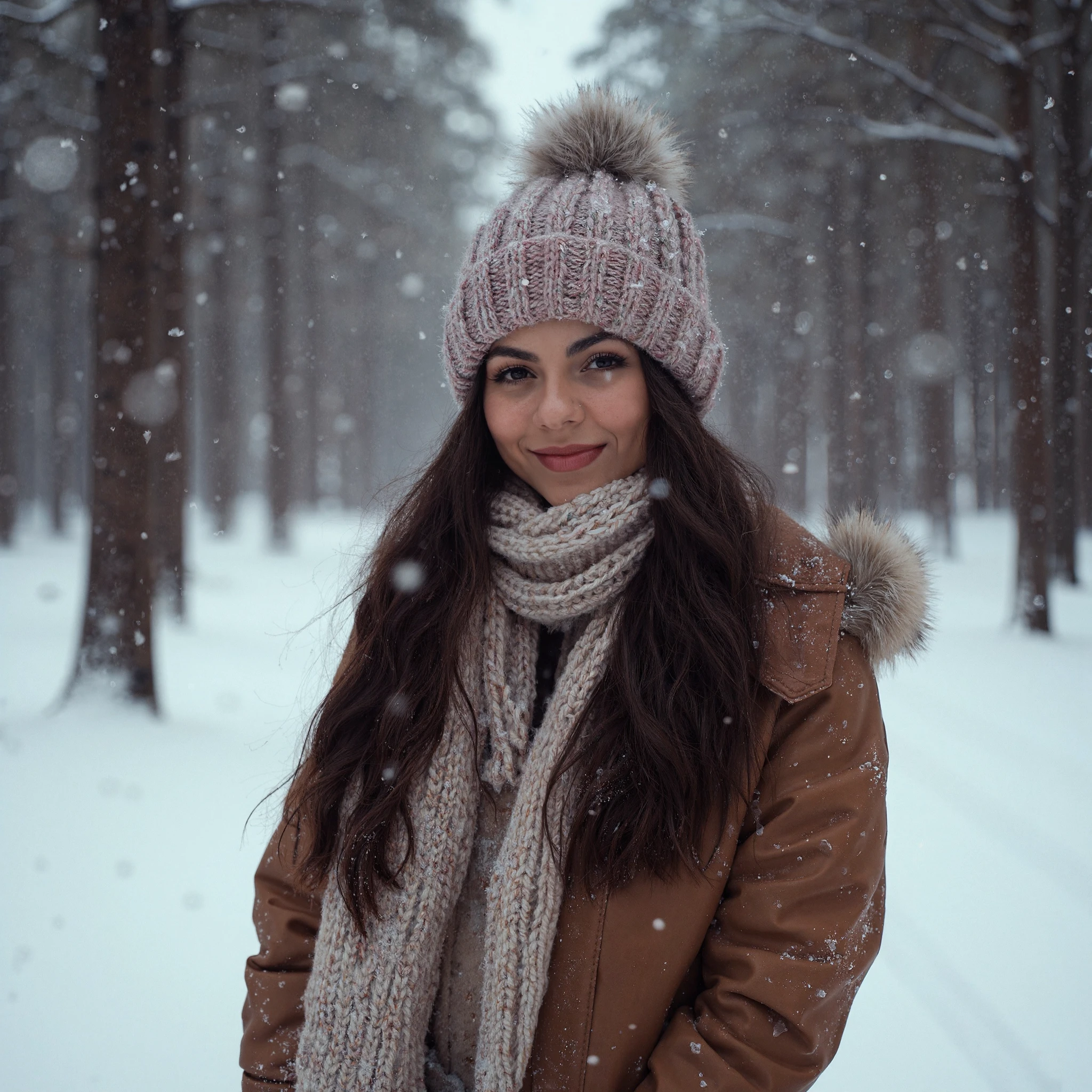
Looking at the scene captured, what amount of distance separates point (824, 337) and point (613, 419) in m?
18.4

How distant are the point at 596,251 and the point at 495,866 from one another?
52.0 inches

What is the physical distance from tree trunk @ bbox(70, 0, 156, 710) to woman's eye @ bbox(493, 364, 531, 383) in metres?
4.60

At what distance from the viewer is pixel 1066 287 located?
7.40m

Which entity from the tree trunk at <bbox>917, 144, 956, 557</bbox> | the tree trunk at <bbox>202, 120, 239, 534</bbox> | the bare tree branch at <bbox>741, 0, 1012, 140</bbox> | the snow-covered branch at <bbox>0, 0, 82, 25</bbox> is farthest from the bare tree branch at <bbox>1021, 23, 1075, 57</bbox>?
the tree trunk at <bbox>202, 120, 239, 534</bbox>

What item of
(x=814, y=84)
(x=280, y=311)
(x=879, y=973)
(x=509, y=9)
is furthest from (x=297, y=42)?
(x=879, y=973)

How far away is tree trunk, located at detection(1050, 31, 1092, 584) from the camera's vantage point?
23.6ft

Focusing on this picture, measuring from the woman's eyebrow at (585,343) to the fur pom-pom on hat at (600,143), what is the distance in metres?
0.45

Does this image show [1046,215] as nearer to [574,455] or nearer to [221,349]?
[574,455]

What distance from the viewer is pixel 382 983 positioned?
1.59 metres

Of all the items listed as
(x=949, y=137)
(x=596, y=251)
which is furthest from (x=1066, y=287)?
(x=596, y=251)

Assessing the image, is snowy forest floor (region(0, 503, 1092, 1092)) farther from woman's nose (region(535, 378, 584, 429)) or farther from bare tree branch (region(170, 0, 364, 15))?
bare tree branch (region(170, 0, 364, 15))

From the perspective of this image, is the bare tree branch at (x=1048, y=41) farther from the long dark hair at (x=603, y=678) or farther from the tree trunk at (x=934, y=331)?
the long dark hair at (x=603, y=678)

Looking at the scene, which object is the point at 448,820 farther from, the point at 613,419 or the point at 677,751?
the point at 613,419

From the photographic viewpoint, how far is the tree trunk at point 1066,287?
7207mm
